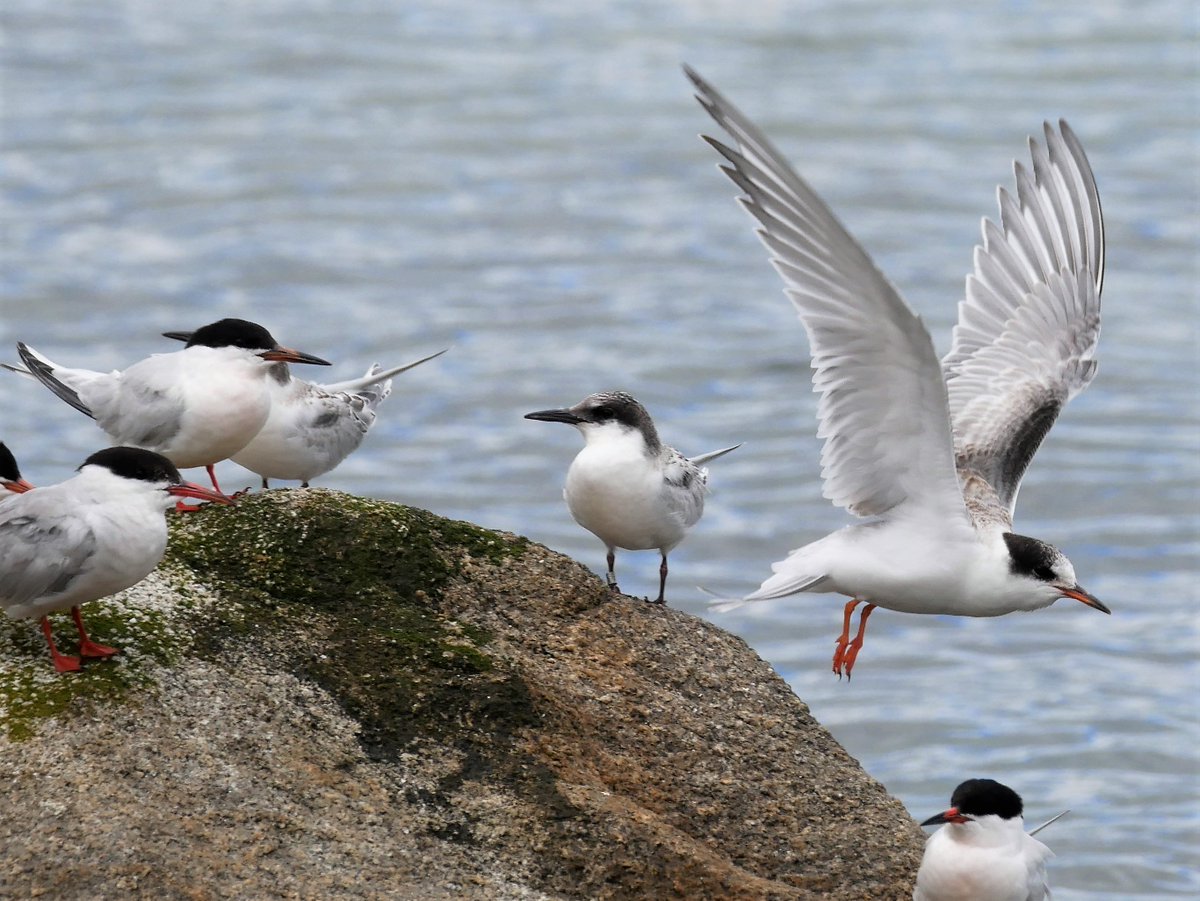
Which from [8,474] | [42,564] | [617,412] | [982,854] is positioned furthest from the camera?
[617,412]

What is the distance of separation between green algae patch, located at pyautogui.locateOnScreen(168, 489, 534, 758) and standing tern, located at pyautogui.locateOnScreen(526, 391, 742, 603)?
0.47 meters

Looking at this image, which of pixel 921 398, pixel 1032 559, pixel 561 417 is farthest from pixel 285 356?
pixel 1032 559

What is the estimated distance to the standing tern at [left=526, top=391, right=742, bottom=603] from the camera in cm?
584

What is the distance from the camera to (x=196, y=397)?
5691mm

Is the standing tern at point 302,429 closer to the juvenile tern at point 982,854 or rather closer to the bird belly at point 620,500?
the bird belly at point 620,500

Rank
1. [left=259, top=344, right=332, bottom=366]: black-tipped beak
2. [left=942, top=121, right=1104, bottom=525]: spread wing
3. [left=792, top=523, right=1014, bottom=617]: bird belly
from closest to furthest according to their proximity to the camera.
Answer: [left=792, top=523, right=1014, bottom=617]: bird belly < [left=259, top=344, right=332, bottom=366]: black-tipped beak < [left=942, top=121, right=1104, bottom=525]: spread wing

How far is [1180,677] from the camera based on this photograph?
10.5m

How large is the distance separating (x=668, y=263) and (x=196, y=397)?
10.7 meters

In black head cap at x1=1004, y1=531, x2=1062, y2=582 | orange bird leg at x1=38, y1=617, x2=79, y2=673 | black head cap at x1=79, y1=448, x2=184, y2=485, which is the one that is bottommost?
orange bird leg at x1=38, y1=617, x2=79, y2=673

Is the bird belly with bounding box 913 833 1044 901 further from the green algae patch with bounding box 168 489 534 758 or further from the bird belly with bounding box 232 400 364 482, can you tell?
the bird belly with bounding box 232 400 364 482

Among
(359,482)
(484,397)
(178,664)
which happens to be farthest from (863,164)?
(178,664)

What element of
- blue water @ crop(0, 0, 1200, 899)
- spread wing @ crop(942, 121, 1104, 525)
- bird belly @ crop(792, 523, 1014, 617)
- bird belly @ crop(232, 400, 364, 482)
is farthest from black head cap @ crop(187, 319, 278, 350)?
blue water @ crop(0, 0, 1200, 899)

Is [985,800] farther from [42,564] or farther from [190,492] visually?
[42,564]

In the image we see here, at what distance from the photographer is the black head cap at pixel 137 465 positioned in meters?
4.58
